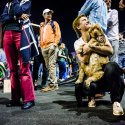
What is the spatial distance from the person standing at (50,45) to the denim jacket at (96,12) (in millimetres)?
1875

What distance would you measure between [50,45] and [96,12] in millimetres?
2007

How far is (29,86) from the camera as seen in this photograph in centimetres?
382

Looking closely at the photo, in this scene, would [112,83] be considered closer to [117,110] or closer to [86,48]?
[117,110]

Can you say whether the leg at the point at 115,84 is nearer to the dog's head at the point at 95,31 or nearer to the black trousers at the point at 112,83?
the black trousers at the point at 112,83

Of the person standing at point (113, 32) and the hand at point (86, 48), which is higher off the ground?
the person standing at point (113, 32)

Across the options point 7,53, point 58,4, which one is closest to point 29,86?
point 7,53

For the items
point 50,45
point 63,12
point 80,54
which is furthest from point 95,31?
point 63,12

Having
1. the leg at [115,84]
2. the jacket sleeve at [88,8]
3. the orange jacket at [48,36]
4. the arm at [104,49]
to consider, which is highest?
the jacket sleeve at [88,8]

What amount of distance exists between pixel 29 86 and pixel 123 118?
1.27 metres

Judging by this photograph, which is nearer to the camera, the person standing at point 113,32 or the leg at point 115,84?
the leg at point 115,84

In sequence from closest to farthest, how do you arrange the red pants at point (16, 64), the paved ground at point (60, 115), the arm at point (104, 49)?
the paved ground at point (60, 115) < the arm at point (104, 49) < the red pants at point (16, 64)

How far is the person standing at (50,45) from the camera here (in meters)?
6.09

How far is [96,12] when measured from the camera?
168 inches

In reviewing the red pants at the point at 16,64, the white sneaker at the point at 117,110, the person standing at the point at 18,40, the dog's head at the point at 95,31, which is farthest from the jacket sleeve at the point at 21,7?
the white sneaker at the point at 117,110
